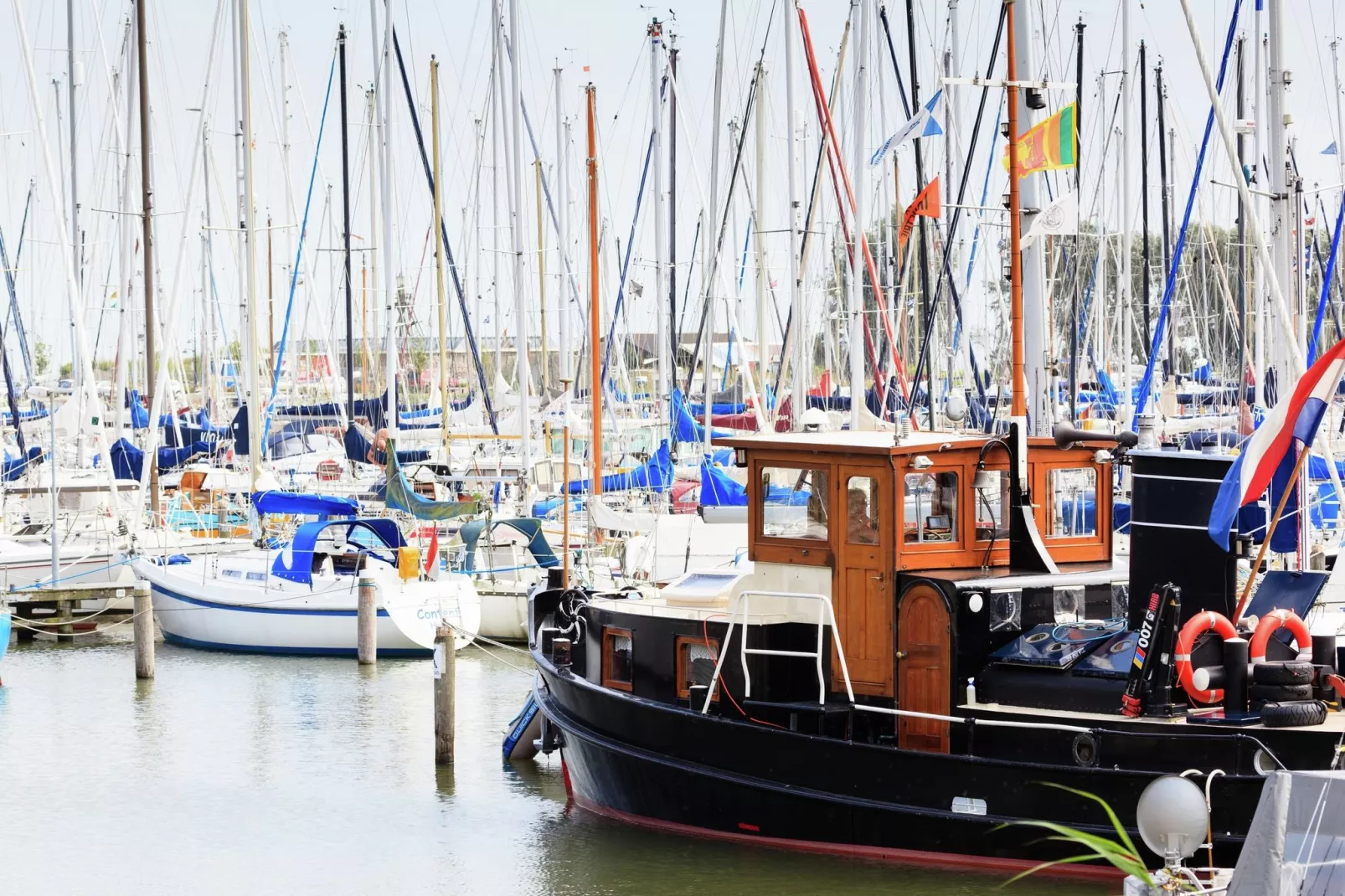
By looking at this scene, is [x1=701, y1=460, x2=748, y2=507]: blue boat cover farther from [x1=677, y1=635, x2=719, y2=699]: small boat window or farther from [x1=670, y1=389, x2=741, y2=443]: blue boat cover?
[x1=677, y1=635, x2=719, y2=699]: small boat window

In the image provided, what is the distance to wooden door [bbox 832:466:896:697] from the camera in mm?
14078

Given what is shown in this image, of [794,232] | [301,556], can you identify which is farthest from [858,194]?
[301,556]

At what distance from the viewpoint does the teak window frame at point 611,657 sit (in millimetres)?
15758

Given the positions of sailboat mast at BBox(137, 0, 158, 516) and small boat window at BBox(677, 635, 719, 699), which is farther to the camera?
sailboat mast at BBox(137, 0, 158, 516)

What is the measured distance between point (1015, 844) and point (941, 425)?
18820 millimetres

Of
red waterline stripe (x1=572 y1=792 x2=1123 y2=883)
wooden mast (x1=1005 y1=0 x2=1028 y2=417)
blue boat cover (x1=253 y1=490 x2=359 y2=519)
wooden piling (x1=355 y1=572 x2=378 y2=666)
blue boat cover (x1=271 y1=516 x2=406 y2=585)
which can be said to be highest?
wooden mast (x1=1005 y1=0 x2=1028 y2=417)

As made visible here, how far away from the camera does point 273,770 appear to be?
19109 mm

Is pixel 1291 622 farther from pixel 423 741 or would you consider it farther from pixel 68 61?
pixel 68 61

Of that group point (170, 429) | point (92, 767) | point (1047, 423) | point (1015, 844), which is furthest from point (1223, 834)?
point (170, 429)

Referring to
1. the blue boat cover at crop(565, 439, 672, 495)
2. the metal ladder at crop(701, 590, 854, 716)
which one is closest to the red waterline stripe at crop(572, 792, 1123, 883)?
the metal ladder at crop(701, 590, 854, 716)

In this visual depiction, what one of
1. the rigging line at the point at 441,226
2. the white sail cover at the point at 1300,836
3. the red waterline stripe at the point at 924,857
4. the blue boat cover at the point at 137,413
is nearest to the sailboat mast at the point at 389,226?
the rigging line at the point at 441,226

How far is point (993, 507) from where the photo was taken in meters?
14.7

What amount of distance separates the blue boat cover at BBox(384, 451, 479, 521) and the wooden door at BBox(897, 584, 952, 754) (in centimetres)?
1606

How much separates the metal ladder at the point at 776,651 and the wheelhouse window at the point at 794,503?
20.8 inches
